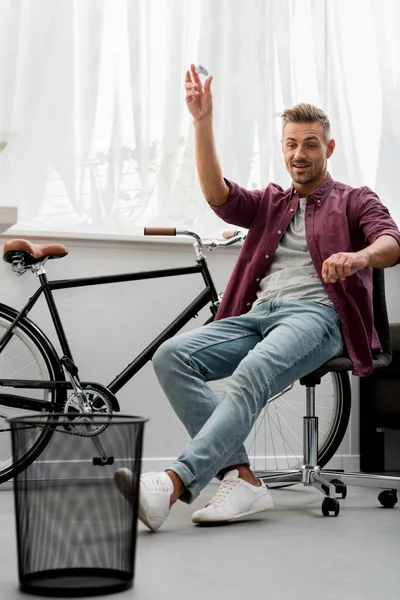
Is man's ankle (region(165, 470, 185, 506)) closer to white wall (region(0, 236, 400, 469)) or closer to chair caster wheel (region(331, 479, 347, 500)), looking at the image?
chair caster wheel (region(331, 479, 347, 500))

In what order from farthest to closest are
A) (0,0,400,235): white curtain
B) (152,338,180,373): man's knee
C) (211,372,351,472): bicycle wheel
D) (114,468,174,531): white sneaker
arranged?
(211,372,351,472): bicycle wheel, (0,0,400,235): white curtain, (152,338,180,373): man's knee, (114,468,174,531): white sneaker

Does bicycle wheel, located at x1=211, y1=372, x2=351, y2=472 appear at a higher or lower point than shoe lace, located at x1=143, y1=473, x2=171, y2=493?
lower

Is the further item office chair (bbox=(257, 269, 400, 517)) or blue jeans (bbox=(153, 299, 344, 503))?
office chair (bbox=(257, 269, 400, 517))

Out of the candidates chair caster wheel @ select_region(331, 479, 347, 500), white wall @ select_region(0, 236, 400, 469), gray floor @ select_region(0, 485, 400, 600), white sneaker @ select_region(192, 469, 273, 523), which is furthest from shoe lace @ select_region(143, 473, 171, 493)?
white wall @ select_region(0, 236, 400, 469)

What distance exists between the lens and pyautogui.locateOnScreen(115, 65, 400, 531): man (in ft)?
6.81

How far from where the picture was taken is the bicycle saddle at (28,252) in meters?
2.64

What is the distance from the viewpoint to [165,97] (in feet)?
10.3

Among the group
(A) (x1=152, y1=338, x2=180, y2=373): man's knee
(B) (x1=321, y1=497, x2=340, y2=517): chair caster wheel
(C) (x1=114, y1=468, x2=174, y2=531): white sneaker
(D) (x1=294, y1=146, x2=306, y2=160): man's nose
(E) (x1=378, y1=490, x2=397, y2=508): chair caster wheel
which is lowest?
(E) (x1=378, y1=490, x2=397, y2=508): chair caster wheel

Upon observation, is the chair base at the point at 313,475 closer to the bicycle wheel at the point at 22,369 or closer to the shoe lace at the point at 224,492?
the shoe lace at the point at 224,492

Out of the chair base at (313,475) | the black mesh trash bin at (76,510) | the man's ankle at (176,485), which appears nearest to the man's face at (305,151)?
the chair base at (313,475)

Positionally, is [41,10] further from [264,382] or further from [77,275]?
[264,382]

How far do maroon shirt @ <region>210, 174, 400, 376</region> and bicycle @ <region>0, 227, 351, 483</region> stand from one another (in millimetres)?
337

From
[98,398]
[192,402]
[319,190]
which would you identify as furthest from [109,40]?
[192,402]

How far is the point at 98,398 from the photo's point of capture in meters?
2.73
